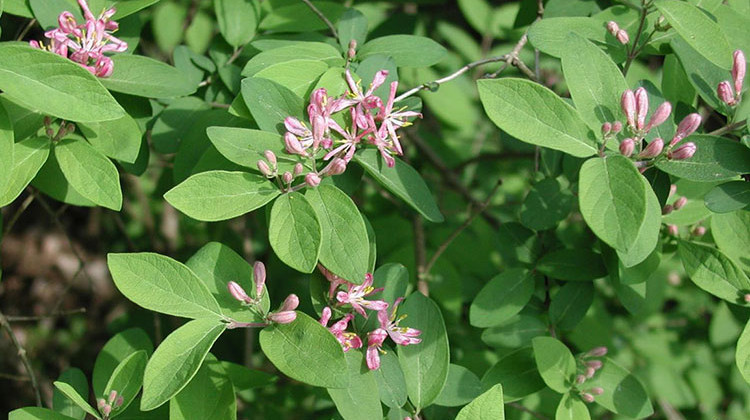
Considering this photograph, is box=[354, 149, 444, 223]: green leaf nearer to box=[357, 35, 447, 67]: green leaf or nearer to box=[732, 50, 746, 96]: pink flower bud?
box=[357, 35, 447, 67]: green leaf

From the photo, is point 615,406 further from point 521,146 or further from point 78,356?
point 78,356

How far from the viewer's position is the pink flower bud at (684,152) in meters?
1.59

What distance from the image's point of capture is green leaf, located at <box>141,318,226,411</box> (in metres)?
1.47

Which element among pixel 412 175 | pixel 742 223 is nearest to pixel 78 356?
pixel 412 175

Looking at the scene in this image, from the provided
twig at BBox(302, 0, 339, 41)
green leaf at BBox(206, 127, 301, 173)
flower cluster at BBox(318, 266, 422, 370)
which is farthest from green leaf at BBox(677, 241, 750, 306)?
twig at BBox(302, 0, 339, 41)

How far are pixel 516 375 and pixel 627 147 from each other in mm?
775

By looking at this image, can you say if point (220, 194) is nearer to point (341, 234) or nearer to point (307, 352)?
point (341, 234)

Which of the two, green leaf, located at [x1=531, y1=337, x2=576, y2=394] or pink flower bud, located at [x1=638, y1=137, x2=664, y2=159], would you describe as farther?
green leaf, located at [x1=531, y1=337, x2=576, y2=394]

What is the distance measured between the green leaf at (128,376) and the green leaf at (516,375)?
0.91 m

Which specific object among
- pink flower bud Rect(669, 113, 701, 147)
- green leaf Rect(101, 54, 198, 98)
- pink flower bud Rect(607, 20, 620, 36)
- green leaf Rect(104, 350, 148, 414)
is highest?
green leaf Rect(101, 54, 198, 98)

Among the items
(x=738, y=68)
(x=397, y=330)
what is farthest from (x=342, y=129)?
(x=738, y=68)

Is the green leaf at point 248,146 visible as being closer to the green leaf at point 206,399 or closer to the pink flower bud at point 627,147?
the green leaf at point 206,399

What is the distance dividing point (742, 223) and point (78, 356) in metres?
3.54

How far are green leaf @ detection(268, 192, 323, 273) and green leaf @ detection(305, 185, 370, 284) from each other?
3cm
